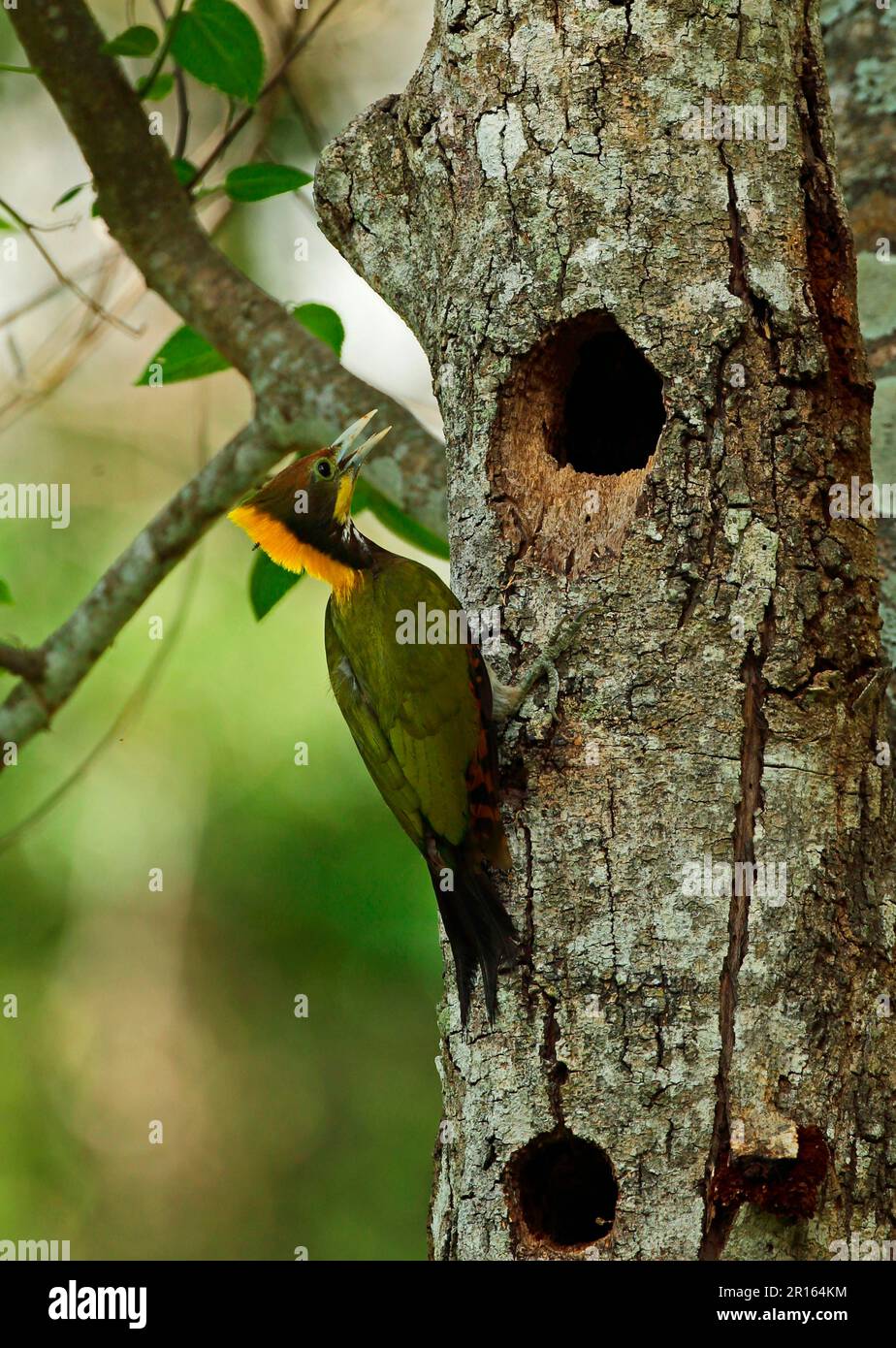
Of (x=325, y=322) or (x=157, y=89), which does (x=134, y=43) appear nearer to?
(x=157, y=89)

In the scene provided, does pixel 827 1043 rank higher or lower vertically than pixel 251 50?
lower

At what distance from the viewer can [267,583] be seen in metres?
4.17

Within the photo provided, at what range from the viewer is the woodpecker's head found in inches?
153

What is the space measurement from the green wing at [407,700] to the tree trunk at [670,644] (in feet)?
0.61

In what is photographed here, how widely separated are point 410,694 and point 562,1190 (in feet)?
3.85

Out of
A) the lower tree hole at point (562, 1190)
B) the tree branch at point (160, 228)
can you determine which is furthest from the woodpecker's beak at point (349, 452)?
the lower tree hole at point (562, 1190)

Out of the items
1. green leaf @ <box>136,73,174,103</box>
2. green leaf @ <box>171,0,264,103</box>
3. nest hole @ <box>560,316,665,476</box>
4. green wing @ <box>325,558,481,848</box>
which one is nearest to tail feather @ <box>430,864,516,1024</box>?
green wing @ <box>325,558,481,848</box>

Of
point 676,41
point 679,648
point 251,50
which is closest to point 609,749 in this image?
point 679,648

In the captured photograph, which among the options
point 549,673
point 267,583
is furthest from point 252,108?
point 549,673

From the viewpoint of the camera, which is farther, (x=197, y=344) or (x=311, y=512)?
(x=197, y=344)

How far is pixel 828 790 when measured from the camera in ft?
9.31

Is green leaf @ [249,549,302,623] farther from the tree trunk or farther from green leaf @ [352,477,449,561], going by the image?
the tree trunk

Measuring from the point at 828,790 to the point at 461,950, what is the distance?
0.83 m
